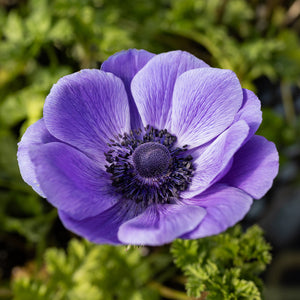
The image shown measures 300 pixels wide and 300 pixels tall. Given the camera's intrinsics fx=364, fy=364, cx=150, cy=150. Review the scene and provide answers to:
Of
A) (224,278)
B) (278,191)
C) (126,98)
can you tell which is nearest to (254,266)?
(224,278)

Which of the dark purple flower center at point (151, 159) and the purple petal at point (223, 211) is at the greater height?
the purple petal at point (223, 211)

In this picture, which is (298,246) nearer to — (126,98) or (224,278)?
(224,278)

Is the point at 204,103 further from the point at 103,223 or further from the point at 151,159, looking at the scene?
the point at 103,223

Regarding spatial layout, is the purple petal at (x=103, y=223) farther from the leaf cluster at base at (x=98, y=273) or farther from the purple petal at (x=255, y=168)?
the leaf cluster at base at (x=98, y=273)

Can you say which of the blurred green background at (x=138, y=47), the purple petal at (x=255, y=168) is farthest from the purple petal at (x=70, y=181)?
the blurred green background at (x=138, y=47)

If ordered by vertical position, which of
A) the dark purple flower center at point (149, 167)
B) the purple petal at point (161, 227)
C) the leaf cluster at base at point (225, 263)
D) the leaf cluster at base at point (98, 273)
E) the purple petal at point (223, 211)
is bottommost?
the leaf cluster at base at point (98, 273)

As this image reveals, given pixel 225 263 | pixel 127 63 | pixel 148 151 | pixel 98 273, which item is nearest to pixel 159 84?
pixel 127 63
